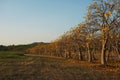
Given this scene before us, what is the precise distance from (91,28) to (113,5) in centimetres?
467

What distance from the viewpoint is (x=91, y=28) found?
1101 inches

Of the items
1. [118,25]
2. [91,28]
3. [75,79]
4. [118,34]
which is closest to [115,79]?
[75,79]

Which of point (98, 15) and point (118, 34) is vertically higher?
point (98, 15)

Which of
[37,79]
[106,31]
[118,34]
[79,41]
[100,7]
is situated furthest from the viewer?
[79,41]

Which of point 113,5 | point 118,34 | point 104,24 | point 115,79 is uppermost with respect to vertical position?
point 113,5

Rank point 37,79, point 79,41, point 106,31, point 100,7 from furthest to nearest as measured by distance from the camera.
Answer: point 79,41, point 100,7, point 106,31, point 37,79

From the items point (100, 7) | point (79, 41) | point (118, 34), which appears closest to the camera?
point (118, 34)

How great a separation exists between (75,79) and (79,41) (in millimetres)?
29639

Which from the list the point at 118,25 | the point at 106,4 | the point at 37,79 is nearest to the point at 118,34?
the point at 118,25

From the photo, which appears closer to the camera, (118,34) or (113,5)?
(118,34)

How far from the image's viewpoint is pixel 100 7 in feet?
88.8

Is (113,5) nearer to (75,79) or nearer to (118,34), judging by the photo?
(118,34)

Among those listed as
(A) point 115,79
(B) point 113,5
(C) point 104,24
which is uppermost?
(B) point 113,5

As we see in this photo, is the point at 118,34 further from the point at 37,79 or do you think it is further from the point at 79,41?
the point at 79,41
